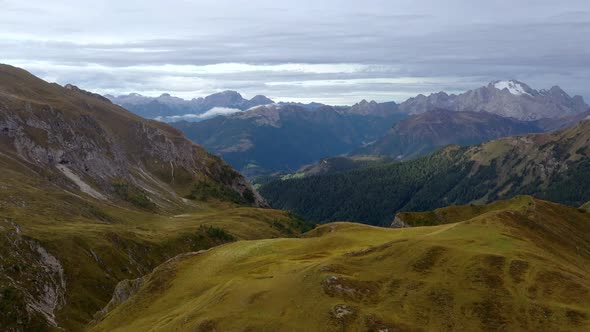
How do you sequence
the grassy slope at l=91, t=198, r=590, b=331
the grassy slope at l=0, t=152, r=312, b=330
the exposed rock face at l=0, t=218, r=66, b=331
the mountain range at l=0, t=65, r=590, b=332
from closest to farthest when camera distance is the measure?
the grassy slope at l=91, t=198, r=590, b=331, the mountain range at l=0, t=65, r=590, b=332, the exposed rock face at l=0, t=218, r=66, b=331, the grassy slope at l=0, t=152, r=312, b=330

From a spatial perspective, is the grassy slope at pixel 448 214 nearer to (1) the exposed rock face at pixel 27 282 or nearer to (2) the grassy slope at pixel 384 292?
(2) the grassy slope at pixel 384 292

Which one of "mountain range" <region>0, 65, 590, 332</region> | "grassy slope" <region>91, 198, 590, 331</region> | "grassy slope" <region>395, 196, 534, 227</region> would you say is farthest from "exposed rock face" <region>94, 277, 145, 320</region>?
"grassy slope" <region>395, 196, 534, 227</region>

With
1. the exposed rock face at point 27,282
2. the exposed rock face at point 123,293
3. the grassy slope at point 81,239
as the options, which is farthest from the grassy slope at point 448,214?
the exposed rock face at point 123,293

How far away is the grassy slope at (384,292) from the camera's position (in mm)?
51969

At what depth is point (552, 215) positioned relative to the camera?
14125 cm

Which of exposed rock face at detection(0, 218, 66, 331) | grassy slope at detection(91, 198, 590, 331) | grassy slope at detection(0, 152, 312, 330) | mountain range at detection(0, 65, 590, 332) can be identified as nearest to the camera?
grassy slope at detection(91, 198, 590, 331)

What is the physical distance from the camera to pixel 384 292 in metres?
58.1

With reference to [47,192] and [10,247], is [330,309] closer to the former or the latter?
[10,247]

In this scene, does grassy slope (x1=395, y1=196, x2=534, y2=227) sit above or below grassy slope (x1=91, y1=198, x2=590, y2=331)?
below

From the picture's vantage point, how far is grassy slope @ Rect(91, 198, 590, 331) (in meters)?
52.0

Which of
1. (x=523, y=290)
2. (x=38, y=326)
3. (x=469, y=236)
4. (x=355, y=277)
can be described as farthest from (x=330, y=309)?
(x=38, y=326)

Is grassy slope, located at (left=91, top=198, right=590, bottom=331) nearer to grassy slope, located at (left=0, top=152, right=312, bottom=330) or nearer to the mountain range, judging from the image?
the mountain range

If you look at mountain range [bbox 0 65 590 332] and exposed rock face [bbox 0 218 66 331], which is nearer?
mountain range [bbox 0 65 590 332]

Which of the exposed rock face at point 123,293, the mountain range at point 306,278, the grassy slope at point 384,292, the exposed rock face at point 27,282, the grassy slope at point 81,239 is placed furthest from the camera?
the grassy slope at point 81,239
